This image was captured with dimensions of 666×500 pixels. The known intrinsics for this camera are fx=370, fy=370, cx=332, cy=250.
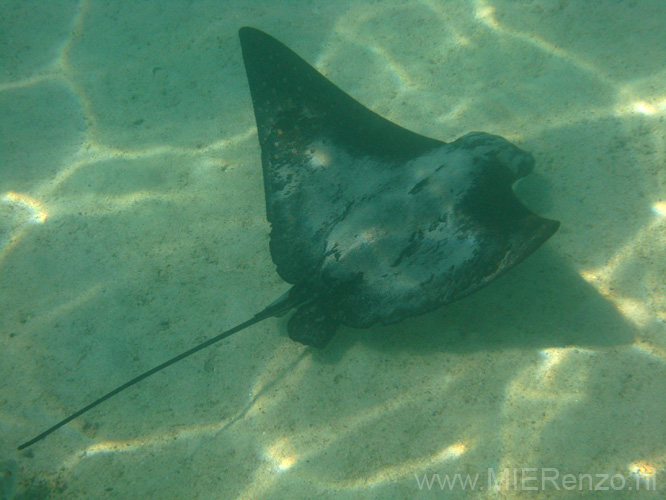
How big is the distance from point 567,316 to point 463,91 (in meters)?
3.15

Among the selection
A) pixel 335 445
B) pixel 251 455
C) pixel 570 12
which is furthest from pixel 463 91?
pixel 251 455

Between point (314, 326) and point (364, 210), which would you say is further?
point (364, 210)

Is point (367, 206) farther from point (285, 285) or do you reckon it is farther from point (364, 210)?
point (285, 285)

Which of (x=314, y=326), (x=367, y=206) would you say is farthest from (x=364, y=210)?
(x=314, y=326)

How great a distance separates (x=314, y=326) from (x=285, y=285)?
32.1 inches

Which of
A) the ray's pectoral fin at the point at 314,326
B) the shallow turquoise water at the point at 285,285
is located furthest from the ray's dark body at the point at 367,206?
the shallow turquoise water at the point at 285,285

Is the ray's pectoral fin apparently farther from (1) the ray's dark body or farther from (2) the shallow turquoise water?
(2) the shallow turquoise water

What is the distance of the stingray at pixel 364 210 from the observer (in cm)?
310

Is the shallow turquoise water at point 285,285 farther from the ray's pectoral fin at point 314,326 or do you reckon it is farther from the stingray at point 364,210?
the stingray at point 364,210

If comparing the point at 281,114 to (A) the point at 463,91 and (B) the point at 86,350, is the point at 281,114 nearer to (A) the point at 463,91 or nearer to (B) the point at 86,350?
(A) the point at 463,91

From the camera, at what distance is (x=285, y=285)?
403 centimetres

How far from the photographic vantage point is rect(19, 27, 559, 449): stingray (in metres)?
3.10

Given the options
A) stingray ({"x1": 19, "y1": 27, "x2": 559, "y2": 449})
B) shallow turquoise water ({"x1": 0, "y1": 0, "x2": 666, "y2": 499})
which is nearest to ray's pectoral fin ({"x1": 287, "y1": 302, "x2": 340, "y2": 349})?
stingray ({"x1": 19, "y1": 27, "x2": 559, "y2": 449})

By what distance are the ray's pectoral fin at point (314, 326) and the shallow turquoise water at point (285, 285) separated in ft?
1.25
